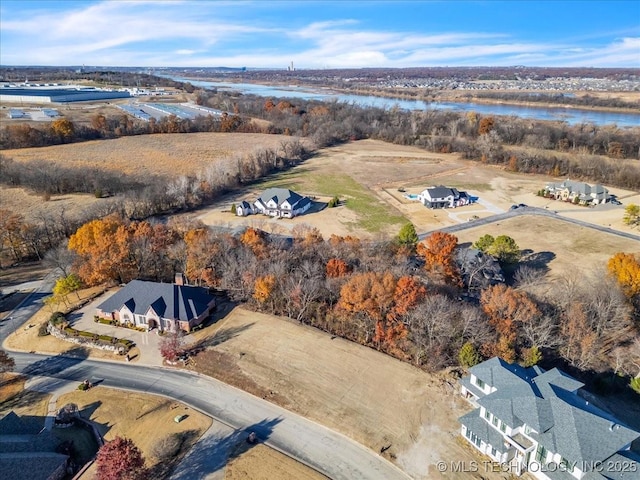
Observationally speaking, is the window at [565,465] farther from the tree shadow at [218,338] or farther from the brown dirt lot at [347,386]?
the tree shadow at [218,338]

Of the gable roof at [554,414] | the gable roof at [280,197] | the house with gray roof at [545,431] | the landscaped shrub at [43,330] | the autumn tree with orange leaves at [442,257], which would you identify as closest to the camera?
the house with gray roof at [545,431]

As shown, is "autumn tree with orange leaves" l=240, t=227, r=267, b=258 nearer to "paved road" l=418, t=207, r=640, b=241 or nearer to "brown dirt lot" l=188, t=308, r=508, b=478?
"brown dirt lot" l=188, t=308, r=508, b=478

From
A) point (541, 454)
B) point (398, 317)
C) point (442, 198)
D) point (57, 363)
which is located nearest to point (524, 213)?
point (442, 198)

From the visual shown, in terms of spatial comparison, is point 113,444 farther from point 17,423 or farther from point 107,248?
point 107,248

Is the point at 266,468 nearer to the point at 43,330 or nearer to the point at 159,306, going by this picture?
the point at 159,306

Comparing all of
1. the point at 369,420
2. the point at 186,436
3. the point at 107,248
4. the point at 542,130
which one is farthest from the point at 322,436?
the point at 542,130

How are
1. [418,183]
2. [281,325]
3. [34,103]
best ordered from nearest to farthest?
[281,325]
[418,183]
[34,103]

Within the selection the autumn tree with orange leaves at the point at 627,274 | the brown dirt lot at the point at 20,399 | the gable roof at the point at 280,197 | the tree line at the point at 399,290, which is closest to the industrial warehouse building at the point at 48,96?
the gable roof at the point at 280,197
